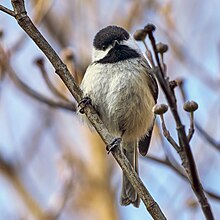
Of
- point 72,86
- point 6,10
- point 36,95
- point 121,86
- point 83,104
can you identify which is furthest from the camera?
point 36,95

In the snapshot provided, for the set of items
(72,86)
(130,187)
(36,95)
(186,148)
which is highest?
(36,95)

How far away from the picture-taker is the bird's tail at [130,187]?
273cm

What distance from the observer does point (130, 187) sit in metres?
2.88

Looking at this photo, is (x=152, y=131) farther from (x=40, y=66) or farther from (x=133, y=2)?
(x=133, y=2)

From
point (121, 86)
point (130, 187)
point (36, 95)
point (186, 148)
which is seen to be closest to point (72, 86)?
point (186, 148)

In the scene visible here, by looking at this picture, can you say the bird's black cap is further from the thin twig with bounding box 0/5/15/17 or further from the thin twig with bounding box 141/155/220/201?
the thin twig with bounding box 0/5/15/17

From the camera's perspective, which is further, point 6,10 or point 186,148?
point 6,10

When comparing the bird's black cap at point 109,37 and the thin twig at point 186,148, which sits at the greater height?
the bird's black cap at point 109,37

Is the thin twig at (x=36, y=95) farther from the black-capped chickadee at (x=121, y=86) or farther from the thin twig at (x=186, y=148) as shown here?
the thin twig at (x=186, y=148)

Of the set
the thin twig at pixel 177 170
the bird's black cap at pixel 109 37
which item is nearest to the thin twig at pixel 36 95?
the bird's black cap at pixel 109 37

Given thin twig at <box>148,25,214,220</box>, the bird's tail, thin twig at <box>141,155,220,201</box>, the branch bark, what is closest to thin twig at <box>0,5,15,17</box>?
the branch bark

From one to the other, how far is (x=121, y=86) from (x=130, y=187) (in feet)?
1.90

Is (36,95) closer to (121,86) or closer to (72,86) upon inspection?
(121,86)

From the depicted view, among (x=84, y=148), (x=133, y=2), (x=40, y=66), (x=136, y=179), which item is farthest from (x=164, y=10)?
A: (x=136, y=179)
